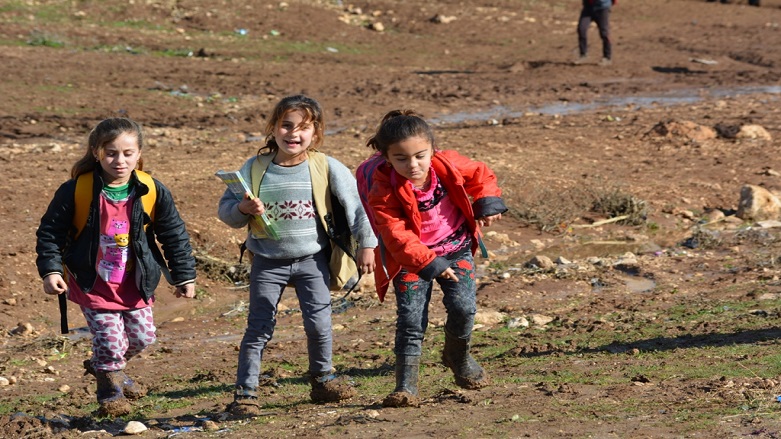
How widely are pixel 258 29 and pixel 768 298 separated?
14185 mm

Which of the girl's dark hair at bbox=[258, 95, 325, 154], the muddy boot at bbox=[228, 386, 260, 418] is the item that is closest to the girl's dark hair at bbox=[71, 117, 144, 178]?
the girl's dark hair at bbox=[258, 95, 325, 154]

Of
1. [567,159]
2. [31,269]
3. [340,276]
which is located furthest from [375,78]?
[340,276]

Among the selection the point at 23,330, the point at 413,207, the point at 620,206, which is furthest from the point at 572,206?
the point at 413,207

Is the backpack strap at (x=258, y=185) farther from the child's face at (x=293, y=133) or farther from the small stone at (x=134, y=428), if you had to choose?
the small stone at (x=134, y=428)

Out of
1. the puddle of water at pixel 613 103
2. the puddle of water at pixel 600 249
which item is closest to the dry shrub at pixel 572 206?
the puddle of water at pixel 600 249

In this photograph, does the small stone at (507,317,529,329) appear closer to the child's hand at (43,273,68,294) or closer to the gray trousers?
the gray trousers

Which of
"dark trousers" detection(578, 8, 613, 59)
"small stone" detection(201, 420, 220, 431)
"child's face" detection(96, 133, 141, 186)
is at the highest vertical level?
"dark trousers" detection(578, 8, 613, 59)

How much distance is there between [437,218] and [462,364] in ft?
2.49

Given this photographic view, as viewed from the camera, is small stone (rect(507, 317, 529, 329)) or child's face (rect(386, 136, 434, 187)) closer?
child's face (rect(386, 136, 434, 187))

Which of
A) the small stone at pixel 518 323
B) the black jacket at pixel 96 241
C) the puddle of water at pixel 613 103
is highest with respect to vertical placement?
the black jacket at pixel 96 241

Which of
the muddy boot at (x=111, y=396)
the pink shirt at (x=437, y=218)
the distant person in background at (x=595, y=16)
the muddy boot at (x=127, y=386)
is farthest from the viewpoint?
the distant person in background at (x=595, y=16)

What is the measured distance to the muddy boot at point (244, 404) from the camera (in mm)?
5289

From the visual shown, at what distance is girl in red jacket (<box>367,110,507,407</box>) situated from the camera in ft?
16.7

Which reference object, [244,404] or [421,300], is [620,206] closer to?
[421,300]
